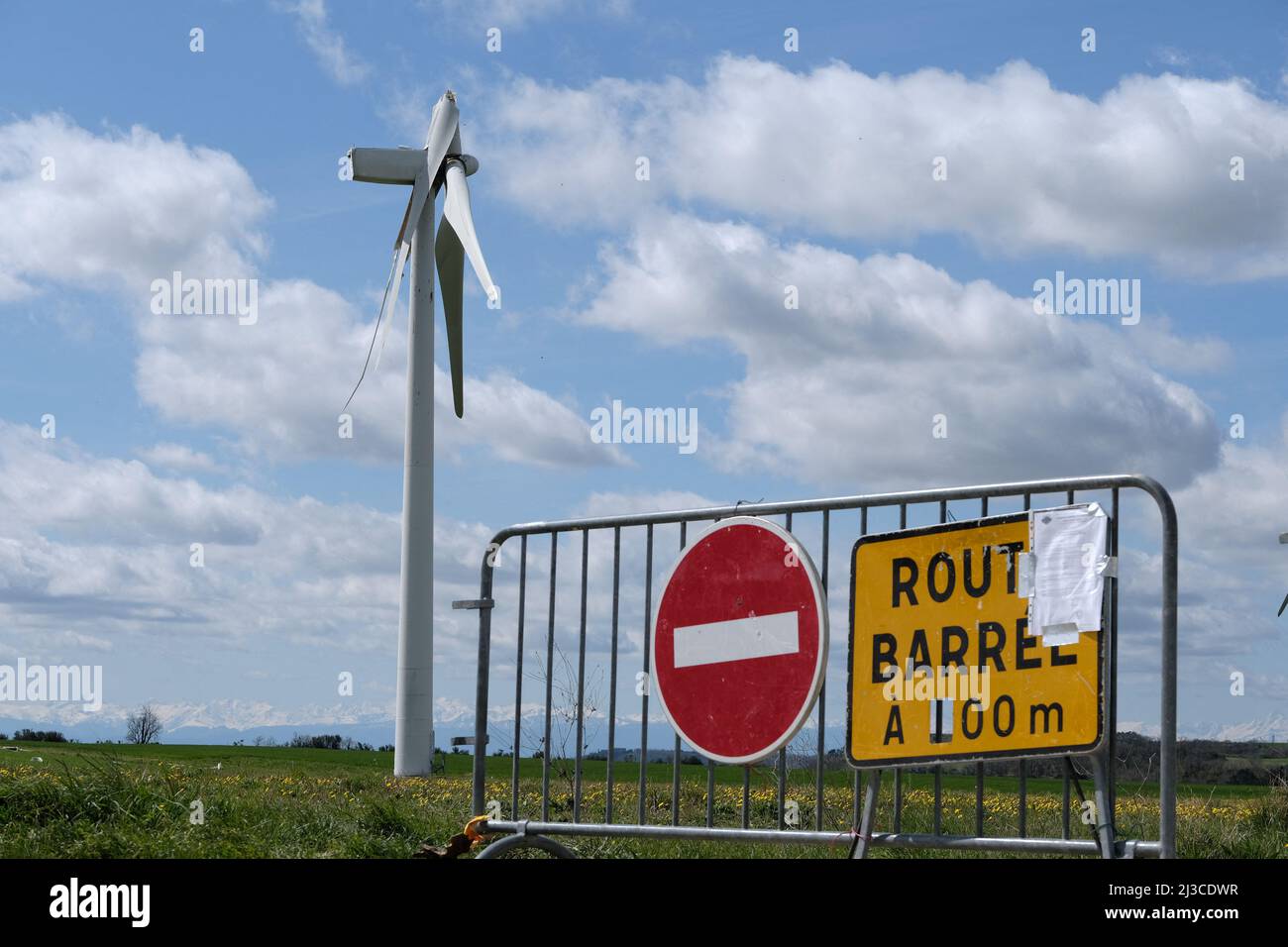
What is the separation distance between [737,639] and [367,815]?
4.10 m

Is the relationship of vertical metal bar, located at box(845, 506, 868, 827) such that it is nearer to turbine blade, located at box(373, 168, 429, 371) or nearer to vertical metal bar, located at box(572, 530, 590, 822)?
vertical metal bar, located at box(572, 530, 590, 822)

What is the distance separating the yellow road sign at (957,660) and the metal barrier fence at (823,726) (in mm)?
127

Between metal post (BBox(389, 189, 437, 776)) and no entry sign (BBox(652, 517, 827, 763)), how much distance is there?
45.8 feet

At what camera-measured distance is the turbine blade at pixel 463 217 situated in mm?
18703

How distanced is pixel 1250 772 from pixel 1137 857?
7.67m

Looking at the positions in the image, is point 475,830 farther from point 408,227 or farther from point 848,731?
point 408,227

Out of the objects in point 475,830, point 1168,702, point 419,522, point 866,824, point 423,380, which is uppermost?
point 423,380

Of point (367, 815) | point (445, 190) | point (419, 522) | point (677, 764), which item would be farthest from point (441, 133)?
point (677, 764)

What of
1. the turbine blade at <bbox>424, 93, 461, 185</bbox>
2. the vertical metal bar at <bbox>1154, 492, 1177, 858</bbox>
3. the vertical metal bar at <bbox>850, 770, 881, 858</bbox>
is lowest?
the vertical metal bar at <bbox>850, 770, 881, 858</bbox>

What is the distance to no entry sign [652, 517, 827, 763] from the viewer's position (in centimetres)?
633

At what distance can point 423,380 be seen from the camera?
20.8 meters

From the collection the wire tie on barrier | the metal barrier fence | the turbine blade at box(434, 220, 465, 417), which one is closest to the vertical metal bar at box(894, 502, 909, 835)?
the metal barrier fence
